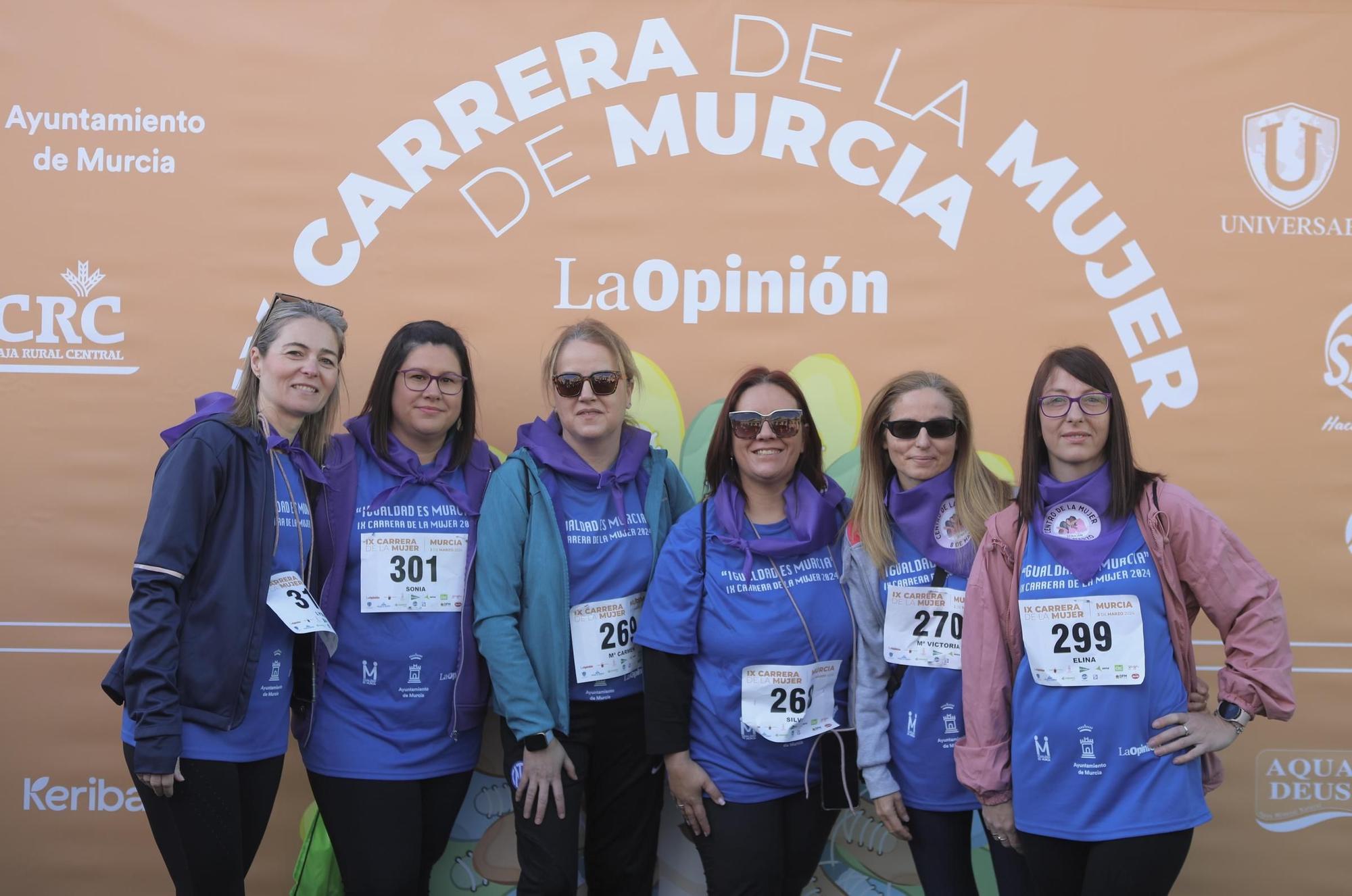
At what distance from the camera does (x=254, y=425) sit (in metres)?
2.46

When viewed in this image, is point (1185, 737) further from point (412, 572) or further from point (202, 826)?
point (202, 826)

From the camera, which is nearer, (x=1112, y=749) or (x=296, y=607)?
(x=1112, y=749)

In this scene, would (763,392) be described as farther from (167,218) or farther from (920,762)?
(167,218)

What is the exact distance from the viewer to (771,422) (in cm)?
255

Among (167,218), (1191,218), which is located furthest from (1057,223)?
(167,218)

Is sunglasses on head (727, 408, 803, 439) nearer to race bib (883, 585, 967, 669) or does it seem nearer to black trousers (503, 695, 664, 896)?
race bib (883, 585, 967, 669)

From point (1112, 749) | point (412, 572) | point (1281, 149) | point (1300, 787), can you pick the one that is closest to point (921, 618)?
point (1112, 749)

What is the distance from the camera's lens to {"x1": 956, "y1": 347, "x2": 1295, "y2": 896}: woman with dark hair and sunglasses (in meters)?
2.16

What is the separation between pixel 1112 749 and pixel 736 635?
0.87 m

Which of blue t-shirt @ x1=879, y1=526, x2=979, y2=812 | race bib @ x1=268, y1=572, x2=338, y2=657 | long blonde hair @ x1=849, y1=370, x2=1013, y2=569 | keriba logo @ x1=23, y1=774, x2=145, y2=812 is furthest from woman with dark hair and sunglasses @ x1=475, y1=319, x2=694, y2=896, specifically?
keriba logo @ x1=23, y1=774, x2=145, y2=812

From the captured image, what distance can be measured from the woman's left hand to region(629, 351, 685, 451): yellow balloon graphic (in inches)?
64.8

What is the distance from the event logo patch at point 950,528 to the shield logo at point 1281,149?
1785 millimetres

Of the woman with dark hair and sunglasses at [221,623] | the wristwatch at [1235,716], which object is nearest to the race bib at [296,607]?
the woman with dark hair and sunglasses at [221,623]

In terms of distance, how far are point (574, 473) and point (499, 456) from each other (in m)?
0.61
